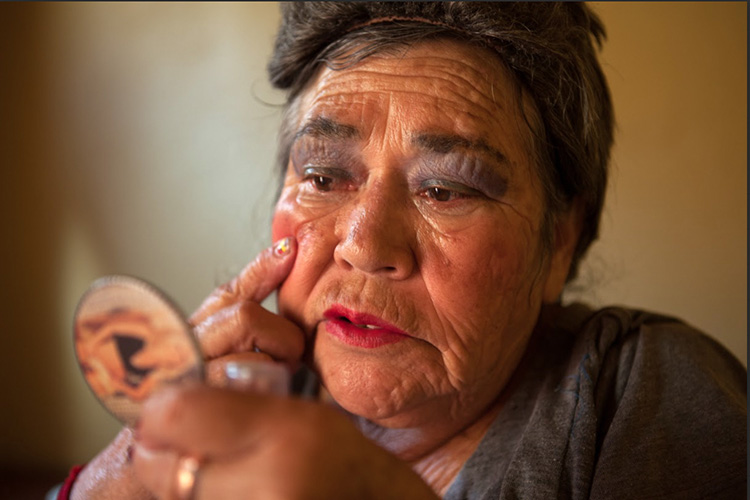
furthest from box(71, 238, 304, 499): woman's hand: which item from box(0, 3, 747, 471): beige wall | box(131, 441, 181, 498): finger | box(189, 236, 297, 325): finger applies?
box(0, 3, 747, 471): beige wall

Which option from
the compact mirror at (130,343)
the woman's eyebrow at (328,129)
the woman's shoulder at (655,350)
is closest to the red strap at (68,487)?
the compact mirror at (130,343)

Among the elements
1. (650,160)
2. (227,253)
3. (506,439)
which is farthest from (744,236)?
(227,253)

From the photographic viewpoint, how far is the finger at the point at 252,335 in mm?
1383

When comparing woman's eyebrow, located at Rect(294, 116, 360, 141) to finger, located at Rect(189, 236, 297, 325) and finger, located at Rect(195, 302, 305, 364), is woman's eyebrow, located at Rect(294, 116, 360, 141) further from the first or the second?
finger, located at Rect(195, 302, 305, 364)

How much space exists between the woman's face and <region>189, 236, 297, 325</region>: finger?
0.04 metres

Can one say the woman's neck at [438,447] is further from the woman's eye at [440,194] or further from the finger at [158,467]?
the finger at [158,467]

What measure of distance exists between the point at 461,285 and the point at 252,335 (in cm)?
47

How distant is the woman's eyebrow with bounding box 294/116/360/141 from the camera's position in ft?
4.51

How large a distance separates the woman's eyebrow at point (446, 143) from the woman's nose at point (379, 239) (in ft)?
0.42

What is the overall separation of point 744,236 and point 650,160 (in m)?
0.48

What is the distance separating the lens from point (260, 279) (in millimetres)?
1493

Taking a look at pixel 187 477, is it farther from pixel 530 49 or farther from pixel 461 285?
pixel 530 49

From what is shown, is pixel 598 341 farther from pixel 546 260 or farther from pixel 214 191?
pixel 214 191

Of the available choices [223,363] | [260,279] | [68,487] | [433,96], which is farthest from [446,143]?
[68,487]
